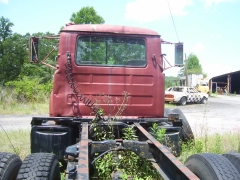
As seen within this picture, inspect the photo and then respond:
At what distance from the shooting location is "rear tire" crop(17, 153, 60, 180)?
2.38m

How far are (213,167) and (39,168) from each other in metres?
1.55

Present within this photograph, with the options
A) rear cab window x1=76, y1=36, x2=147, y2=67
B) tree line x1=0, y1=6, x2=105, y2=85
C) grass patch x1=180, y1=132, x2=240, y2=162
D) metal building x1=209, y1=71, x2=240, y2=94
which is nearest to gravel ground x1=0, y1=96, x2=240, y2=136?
grass patch x1=180, y1=132, x2=240, y2=162

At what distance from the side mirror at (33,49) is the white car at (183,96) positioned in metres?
19.0

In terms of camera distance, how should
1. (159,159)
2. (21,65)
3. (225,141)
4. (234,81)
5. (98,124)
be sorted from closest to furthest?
(159,159) < (98,124) < (225,141) < (21,65) < (234,81)

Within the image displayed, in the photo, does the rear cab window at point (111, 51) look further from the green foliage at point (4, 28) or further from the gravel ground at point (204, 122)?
the green foliage at point (4, 28)

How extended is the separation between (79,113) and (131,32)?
165cm

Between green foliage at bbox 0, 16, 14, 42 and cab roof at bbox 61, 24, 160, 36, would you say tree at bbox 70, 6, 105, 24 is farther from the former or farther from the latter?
cab roof at bbox 61, 24, 160, 36

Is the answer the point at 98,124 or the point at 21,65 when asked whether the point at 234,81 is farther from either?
the point at 98,124

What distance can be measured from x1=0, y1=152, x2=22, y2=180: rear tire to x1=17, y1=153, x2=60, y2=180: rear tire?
134mm

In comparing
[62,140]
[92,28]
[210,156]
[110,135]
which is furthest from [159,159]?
[92,28]

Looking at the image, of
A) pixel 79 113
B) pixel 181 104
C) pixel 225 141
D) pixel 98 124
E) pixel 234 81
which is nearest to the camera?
pixel 98 124

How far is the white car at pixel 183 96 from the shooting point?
22922 millimetres

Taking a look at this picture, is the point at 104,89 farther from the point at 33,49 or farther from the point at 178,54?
the point at 178,54

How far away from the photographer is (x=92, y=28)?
15.3 feet
